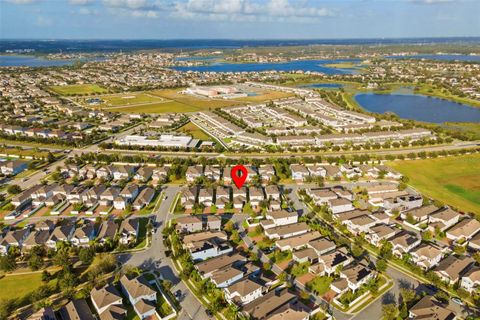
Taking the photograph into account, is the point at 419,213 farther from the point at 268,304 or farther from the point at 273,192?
the point at 268,304

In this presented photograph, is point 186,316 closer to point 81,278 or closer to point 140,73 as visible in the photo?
point 81,278

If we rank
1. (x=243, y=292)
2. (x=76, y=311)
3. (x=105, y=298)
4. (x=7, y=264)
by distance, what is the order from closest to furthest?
(x=76, y=311) → (x=105, y=298) → (x=243, y=292) → (x=7, y=264)

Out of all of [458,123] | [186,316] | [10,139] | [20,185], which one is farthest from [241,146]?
[458,123]

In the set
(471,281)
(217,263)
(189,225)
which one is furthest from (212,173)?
(471,281)

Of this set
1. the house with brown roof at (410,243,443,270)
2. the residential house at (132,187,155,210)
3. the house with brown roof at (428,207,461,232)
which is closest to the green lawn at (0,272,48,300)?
the residential house at (132,187,155,210)

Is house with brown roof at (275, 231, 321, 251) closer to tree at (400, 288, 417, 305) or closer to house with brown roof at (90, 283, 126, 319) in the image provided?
tree at (400, 288, 417, 305)

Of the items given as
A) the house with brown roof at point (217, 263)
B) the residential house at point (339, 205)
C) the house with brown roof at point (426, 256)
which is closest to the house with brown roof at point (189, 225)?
the house with brown roof at point (217, 263)
